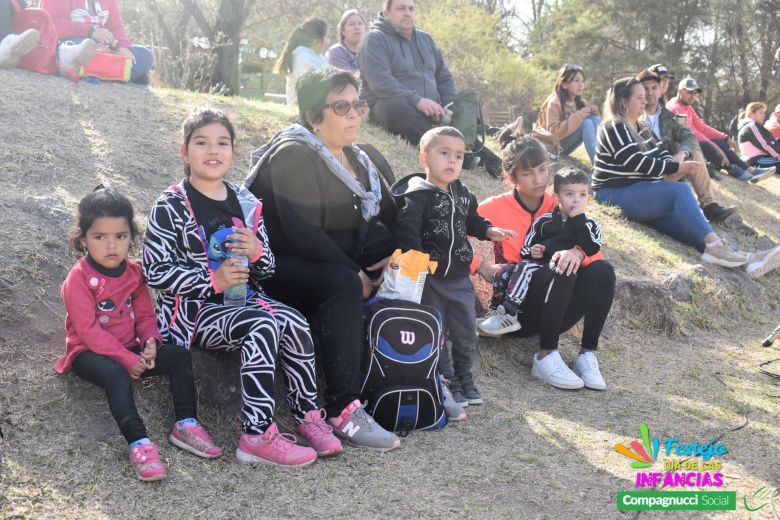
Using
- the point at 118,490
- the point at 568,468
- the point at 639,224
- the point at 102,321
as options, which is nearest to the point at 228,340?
the point at 102,321

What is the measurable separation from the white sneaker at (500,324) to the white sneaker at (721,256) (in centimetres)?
335

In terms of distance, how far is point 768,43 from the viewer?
20.9m

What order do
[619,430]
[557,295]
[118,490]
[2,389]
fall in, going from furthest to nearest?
[557,295]
[619,430]
[2,389]
[118,490]

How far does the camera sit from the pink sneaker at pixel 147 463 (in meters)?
2.84

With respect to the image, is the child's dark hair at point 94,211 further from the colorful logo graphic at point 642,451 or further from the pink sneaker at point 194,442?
the colorful logo graphic at point 642,451

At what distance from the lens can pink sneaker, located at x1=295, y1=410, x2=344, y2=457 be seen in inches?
128

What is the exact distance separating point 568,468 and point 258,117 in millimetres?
4449

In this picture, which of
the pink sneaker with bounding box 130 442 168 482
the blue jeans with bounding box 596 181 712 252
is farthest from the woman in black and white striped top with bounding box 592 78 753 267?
the pink sneaker with bounding box 130 442 168 482

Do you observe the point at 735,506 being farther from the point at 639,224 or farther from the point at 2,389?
the point at 639,224

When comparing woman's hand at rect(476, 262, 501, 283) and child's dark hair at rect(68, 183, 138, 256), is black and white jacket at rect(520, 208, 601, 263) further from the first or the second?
child's dark hair at rect(68, 183, 138, 256)

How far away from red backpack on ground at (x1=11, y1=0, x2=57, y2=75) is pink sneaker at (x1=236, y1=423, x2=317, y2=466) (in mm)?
5010

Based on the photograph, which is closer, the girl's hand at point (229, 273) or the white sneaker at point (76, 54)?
the girl's hand at point (229, 273)

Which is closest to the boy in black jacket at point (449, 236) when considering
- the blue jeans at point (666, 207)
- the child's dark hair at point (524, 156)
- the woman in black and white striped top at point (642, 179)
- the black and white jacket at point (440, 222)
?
the black and white jacket at point (440, 222)

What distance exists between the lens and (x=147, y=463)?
2.86m
